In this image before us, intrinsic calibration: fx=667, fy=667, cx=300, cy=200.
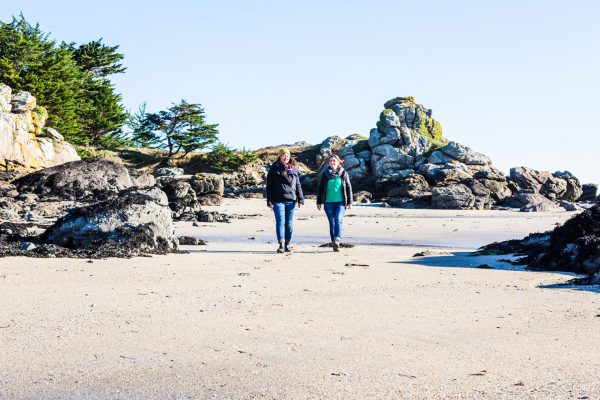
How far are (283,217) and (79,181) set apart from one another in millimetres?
11695

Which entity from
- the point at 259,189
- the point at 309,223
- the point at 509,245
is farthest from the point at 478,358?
the point at 259,189

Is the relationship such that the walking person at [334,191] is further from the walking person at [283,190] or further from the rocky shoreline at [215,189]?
the rocky shoreline at [215,189]

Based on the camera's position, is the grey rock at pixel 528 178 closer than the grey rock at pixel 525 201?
No

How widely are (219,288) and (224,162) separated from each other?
143ft

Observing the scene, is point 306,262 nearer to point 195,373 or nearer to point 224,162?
point 195,373

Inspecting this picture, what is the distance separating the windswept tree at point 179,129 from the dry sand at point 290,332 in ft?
141

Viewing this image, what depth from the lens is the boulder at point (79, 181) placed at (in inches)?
813

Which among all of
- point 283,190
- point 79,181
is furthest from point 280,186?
point 79,181

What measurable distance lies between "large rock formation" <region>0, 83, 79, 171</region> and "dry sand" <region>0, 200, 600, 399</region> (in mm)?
20821

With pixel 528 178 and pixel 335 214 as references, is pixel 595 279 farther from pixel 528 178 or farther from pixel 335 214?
pixel 528 178

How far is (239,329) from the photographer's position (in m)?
4.74

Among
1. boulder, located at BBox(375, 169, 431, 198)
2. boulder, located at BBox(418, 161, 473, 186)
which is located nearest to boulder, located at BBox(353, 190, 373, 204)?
boulder, located at BBox(375, 169, 431, 198)

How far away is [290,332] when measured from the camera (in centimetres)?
468

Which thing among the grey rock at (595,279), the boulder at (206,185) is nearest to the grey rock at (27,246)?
the grey rock at (595,279)
